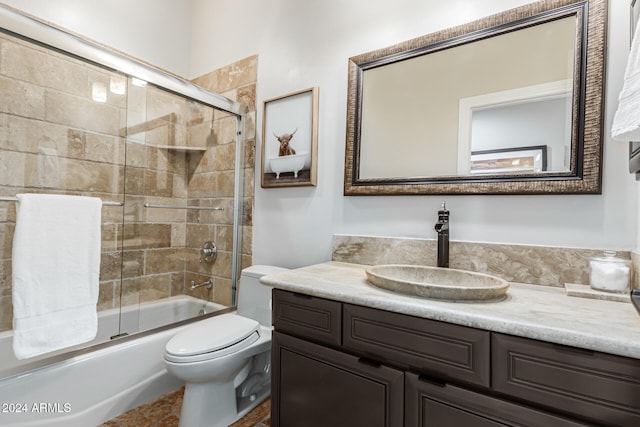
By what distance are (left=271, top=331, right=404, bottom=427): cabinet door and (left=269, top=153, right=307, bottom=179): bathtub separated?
3.33ft

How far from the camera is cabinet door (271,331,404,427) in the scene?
3.12 ft

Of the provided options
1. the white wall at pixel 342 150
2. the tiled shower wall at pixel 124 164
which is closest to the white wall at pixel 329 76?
the white wall at pixel 342 150

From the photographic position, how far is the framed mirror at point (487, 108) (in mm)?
1132

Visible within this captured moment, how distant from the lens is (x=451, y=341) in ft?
2.77

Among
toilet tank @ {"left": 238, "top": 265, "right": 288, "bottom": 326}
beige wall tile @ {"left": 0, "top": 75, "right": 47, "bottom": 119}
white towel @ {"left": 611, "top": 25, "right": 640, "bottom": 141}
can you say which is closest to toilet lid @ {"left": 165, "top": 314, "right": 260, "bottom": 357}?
toilet tank @ {"left": 238, "top": 265, "right": 288, "bottom": 326}

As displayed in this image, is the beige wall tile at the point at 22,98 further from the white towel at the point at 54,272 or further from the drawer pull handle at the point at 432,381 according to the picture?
the drawer pull handle at the point at 432,381

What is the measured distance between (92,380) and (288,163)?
1.54 metres

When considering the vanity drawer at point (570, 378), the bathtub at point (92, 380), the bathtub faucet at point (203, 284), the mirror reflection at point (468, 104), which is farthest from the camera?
the bathtub faucet at point (203, 284)

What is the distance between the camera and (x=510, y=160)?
1260mm

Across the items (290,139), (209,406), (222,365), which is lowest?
(209,406)

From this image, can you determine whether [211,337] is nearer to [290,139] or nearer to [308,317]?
[308,317]

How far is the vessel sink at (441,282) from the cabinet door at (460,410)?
10.0 inches

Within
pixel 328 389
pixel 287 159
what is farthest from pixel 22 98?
pixel 328 389

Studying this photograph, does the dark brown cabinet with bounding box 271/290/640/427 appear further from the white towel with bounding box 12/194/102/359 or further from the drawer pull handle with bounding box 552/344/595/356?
the white towel with bounding box 12/194/102/359
